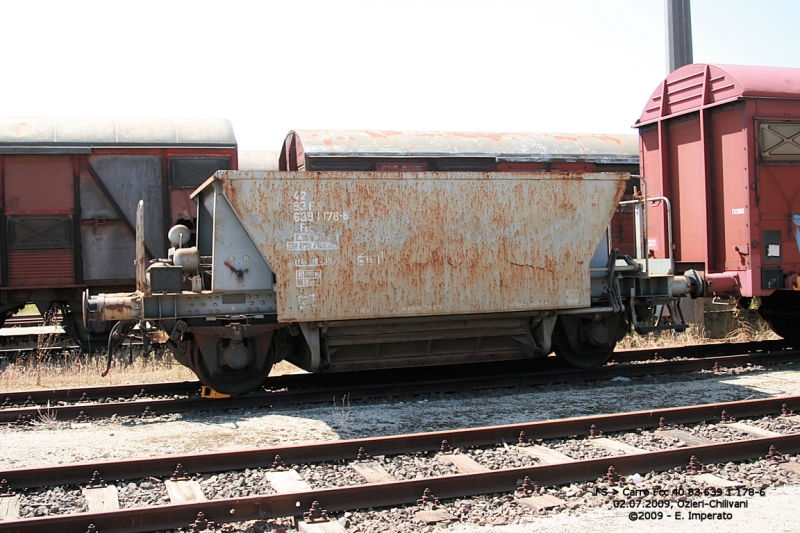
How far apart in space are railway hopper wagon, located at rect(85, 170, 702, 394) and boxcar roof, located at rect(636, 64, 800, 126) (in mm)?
3047

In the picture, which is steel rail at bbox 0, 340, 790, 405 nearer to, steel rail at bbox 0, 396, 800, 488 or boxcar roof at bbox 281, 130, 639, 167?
steel rail at bbox 0, 396, 800, 488

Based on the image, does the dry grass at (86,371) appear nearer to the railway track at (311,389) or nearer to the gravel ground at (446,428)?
the railway track at (311,389)

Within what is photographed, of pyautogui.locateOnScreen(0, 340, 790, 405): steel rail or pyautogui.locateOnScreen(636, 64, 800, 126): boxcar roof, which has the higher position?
pyautogui.locateOnScreen(636, 64, 800, 126): boxcar roof

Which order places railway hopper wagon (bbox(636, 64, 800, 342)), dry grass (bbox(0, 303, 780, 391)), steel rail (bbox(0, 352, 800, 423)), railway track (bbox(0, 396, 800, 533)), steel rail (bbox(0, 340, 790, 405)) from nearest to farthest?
railway track (bbox(0, 396, 800, 533)), steel rail (bbox(0, 352, 800, 423)), steel rail (bbox(0, 340, 790, 405)), dry grass (bbox(0, 303, 780, 391)), railway hopper wagon (bbox(636, 64, 800, 342))

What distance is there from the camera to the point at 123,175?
12180 mm

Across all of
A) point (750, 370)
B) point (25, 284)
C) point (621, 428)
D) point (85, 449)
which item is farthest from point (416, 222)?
point (25, 284)

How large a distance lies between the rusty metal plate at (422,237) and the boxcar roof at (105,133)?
17.8 ft

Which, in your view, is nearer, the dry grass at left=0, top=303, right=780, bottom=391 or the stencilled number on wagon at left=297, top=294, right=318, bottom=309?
the stencilled number on wagon at left=297, top=294, right=318, bottom=309

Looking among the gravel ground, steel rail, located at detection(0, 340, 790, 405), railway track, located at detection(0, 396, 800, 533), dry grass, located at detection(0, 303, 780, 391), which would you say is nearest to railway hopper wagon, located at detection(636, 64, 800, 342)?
steel rail, located at detection(0, 340, 790, 405)

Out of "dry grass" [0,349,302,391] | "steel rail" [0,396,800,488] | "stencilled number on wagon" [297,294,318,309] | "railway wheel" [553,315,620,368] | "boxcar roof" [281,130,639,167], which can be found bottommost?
"steel rail" [0,396,800,488]

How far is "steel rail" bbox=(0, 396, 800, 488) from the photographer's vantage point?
5.33 m

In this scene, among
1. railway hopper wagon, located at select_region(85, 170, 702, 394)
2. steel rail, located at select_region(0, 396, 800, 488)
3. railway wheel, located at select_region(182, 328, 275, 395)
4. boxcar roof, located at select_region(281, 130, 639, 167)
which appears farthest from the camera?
boxcar roof, located at select_region(281, 130, 639, 167)

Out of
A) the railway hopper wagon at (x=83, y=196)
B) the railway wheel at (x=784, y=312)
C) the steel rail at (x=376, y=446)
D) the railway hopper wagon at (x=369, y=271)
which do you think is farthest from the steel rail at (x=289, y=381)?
the railway hopper wagon at (x=83, y=196)

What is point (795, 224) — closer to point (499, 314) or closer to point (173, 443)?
point (499, 314)
